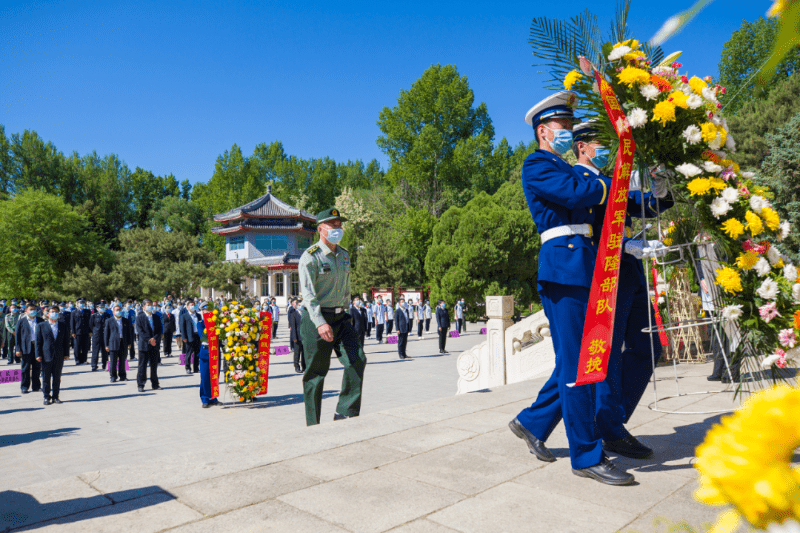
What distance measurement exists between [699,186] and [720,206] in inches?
5.9

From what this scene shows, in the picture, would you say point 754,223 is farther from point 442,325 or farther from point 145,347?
point 442,325

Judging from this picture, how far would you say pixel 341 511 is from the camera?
91.6 inches

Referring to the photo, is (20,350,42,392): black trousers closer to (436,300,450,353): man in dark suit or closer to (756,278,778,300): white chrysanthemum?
(436,300,450,353): man in dark suit

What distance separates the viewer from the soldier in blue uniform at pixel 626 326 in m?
3.01

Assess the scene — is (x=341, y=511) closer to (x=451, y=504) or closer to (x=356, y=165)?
(x=451, y=504)

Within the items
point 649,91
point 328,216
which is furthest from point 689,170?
point 328,216

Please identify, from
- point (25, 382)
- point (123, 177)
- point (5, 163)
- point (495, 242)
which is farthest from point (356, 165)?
point (25, 382)

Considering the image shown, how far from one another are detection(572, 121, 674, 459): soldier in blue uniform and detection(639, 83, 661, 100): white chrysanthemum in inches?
13.1

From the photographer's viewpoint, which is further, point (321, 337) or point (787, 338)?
Result: point (321, 337)

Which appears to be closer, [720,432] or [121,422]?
[720,432]

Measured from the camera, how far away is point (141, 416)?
8117 mm

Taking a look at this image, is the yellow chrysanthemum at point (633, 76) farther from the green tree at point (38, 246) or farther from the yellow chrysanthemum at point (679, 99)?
the green tree at point (38, 246)

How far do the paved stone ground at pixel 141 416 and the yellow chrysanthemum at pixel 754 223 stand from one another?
4.96 m

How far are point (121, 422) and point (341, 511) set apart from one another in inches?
259
